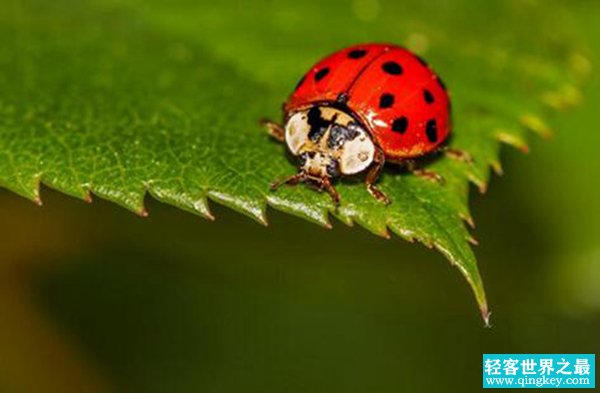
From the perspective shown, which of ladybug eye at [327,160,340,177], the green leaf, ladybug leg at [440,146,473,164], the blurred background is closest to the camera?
the green leaf

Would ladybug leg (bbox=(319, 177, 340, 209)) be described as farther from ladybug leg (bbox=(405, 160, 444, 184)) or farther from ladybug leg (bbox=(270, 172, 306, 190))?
ladybug leg (bbox=(405, 160, 444, 184))

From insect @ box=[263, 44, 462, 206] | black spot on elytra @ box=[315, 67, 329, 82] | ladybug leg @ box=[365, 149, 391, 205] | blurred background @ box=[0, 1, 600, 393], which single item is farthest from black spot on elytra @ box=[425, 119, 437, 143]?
blurred background @ box=[0, 1, 600, 393]

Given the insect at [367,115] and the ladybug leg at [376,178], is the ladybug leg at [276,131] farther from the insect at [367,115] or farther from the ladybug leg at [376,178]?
the ladybug leg at [376,178]

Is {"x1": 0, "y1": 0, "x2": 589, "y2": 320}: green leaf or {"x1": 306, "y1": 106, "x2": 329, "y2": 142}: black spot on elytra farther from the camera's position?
{"x1": 306, "y1": 106, "x2": 329, "y2": 142}: black spot on elytra

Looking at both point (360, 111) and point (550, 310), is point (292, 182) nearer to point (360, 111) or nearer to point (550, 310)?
point (360, 111)

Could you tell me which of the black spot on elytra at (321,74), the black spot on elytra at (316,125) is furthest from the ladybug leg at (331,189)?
the black spot on elytra at (321,74)

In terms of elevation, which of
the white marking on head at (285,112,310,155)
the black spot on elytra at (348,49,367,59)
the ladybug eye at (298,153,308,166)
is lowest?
the ladybug eye at (298,153,308,166)

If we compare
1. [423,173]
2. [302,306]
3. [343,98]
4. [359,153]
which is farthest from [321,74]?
[302,306]
